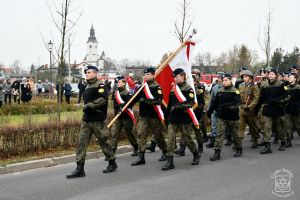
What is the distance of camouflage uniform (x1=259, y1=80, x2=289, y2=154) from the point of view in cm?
1034

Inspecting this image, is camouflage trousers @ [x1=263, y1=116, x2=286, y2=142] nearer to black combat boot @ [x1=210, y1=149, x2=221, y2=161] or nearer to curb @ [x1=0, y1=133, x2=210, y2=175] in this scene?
black combat boot @ [x1=210, y1=149, x2=221, y2=161]

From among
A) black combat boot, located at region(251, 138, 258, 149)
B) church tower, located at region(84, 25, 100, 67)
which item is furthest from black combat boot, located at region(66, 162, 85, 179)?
church tower, located at region(84, 25, 100, 67)

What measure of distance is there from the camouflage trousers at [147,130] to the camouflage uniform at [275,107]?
280 cm

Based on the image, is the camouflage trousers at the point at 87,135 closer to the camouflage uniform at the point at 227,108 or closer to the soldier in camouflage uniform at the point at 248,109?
the camouflage uniform at the point at 227,108

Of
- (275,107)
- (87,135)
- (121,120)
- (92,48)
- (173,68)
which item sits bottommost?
(87,135)

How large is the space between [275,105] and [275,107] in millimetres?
51

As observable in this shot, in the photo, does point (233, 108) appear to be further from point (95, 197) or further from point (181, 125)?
point (95, 197)

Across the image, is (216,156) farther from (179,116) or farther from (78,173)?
(78,173)

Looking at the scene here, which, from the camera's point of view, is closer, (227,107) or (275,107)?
(227,107)

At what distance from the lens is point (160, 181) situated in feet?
24.3

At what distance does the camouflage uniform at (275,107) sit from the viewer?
1034 cm

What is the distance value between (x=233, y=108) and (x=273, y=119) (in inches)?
68.3

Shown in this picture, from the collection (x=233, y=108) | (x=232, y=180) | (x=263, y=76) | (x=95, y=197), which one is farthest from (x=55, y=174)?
(x=263, y=76)

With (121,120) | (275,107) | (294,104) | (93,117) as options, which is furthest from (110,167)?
(294,104)
